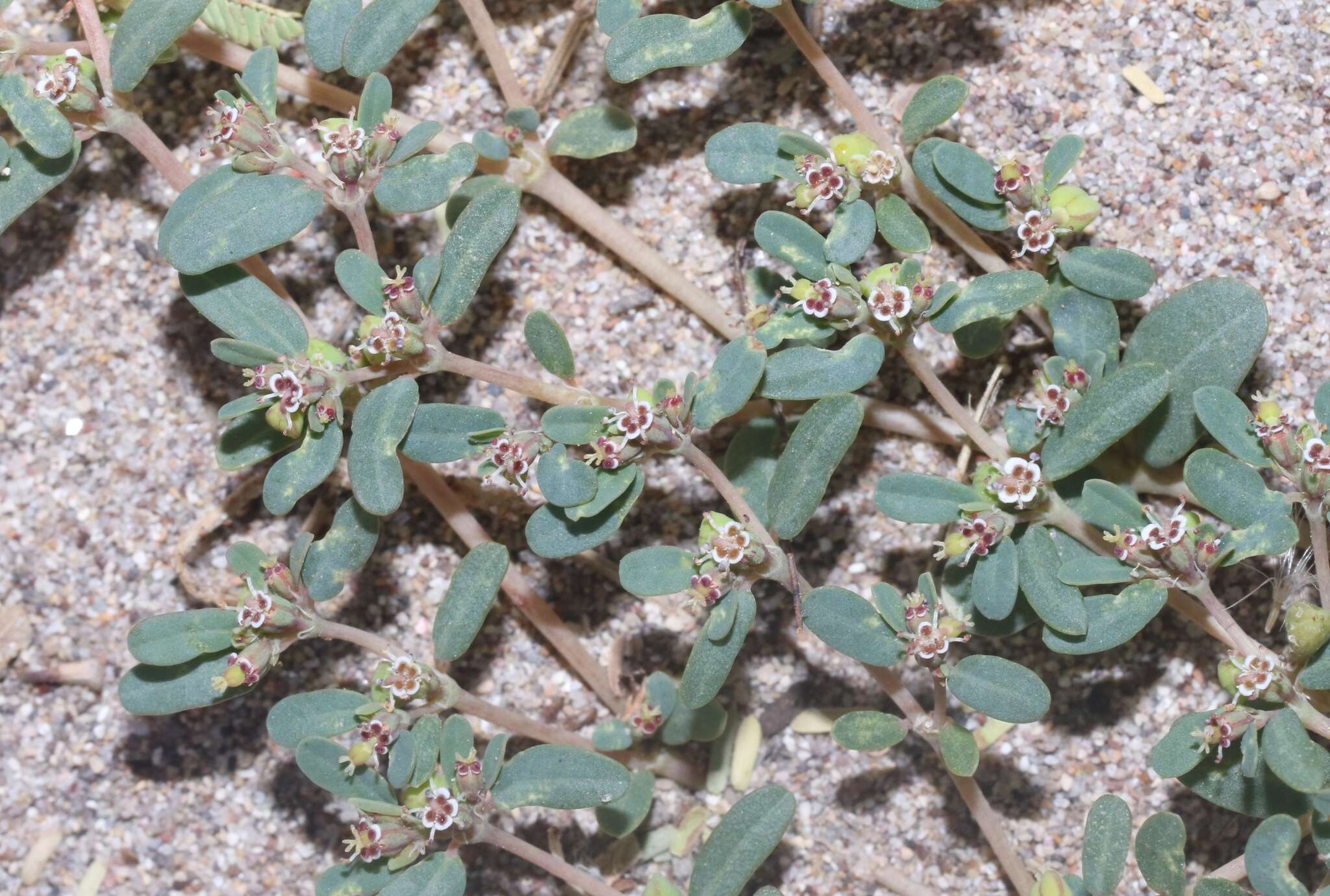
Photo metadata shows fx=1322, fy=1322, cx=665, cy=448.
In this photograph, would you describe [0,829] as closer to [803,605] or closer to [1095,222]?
[803,605]

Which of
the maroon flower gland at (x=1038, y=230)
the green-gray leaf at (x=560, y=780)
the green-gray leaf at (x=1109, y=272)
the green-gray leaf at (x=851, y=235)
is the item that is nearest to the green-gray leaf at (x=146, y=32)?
the green-gray leaf at (x=851, y=235)

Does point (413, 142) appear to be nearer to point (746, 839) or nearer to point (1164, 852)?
point (746, 839)

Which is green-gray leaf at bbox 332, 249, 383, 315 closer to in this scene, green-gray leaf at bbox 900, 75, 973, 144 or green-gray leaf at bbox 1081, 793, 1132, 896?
green-gray leaf at bbox 900, 75, 973, 144

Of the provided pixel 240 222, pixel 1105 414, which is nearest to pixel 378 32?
pixel 240 222

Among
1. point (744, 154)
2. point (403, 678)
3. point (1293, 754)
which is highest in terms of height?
point (744, 154)

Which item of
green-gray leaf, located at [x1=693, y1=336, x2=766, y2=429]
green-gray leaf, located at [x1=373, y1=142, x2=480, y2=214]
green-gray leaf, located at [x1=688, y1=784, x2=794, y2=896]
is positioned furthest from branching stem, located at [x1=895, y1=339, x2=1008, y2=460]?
green-gray leaf, located at [x1=373, y1=142, x2=480, y2=214]
